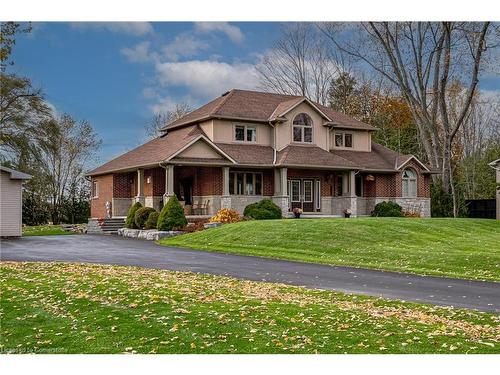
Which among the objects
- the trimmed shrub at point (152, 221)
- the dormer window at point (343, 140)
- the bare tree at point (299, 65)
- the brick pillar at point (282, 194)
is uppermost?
the bare tree at point (299, 65)

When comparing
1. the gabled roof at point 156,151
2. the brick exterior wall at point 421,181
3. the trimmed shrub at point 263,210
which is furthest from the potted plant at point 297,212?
the brick exterior wall at point 421,181

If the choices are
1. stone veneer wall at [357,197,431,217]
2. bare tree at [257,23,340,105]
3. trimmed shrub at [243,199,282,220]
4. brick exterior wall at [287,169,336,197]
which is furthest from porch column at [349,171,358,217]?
bare tree at [257,23,340,105]

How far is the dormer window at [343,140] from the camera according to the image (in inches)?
1419

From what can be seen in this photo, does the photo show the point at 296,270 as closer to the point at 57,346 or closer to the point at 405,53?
the point at 57,346

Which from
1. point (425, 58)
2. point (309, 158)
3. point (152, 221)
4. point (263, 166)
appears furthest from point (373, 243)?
point (425, 58)

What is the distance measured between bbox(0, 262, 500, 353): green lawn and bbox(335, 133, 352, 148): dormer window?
2522 cm

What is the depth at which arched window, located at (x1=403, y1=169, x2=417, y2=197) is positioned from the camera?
3616cm

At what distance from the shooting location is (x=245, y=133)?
32781mm

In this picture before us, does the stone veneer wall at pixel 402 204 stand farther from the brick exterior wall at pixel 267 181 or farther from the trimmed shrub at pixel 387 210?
the brick exterior wall at pixel 267 181

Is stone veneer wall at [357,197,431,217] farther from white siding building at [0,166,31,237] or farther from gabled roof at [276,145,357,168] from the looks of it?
white siding building at [0,166,31,237]

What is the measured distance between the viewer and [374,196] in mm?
35531

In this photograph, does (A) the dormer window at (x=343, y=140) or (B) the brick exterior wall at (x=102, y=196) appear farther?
(A) the dormer window at (x=343, y=140)

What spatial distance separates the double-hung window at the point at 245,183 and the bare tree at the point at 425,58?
779 cm

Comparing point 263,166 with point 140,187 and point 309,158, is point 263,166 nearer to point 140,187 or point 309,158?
point 309,158
